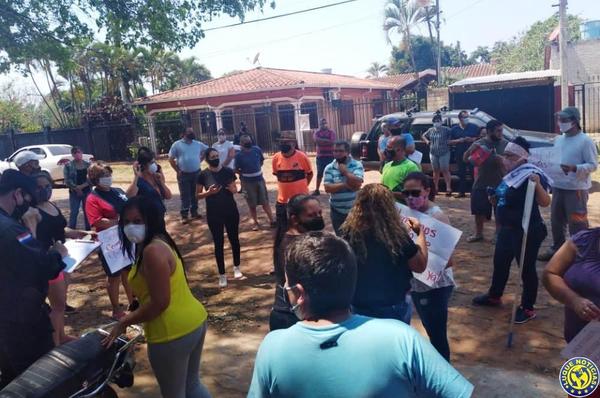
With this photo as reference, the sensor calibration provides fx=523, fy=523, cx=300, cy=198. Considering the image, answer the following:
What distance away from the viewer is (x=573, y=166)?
5.80m

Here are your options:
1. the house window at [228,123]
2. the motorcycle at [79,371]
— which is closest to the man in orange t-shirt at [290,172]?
the motorcycle at [79,371]

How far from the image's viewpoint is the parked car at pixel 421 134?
1087cm

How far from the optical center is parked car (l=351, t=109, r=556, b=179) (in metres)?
10.9

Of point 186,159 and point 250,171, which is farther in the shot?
point 186,159

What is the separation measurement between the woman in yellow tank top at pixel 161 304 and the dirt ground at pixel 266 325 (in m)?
1.17

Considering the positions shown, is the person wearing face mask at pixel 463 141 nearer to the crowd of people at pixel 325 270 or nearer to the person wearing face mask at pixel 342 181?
the crowd of people at pixel 325 270

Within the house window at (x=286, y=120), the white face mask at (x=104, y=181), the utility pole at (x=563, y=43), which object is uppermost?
the utility pole at (x=563, y=43)

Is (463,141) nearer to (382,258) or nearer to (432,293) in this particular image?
(432,293)

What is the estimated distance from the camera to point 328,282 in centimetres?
177

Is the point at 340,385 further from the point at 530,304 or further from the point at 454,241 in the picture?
the point at 530,304

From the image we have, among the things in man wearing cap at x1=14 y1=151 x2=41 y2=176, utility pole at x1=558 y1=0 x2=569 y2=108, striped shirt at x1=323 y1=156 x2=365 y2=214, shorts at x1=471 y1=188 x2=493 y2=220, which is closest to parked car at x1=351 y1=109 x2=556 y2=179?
shorts at x1=471 y1=188 x2=493 y2=220

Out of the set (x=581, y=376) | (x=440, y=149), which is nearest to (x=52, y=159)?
(x=440, y=149)

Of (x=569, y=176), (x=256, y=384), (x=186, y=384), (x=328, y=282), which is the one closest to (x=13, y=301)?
(x=186, y=384)

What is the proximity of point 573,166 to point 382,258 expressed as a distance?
3.85 meters
